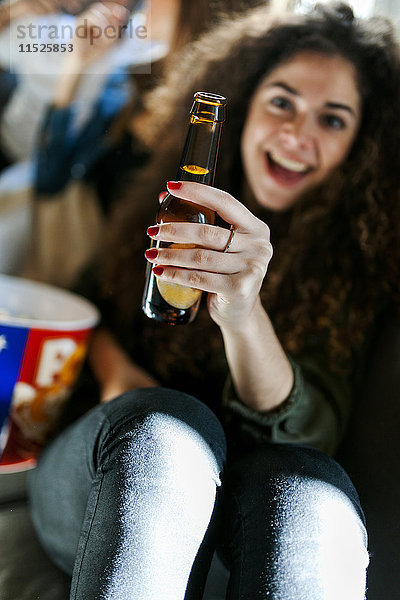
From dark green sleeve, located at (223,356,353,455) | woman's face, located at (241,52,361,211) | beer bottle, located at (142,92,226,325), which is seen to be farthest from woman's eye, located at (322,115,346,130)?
dark green sleeve, located at (223,356,353,455)

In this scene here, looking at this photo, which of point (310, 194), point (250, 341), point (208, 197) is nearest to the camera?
point (208, 197)

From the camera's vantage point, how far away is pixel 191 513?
547mm

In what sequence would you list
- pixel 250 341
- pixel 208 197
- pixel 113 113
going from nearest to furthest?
pixel 208 197
pixel 250 341
pixel 113 113

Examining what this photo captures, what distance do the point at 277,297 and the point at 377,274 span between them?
14 centimetres

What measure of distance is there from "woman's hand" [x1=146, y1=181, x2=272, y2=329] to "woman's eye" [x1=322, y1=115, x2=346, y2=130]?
0.63 feet

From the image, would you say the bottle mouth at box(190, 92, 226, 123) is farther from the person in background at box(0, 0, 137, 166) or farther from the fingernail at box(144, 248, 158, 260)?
the person in background at box(0, 0, 137, 166)

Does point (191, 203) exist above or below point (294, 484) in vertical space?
Result: above

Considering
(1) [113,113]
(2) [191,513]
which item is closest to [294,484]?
(2) [191,513]

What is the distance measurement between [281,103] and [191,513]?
0.43m

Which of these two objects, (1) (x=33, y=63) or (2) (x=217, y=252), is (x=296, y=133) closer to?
(2) (x=217, y=252)

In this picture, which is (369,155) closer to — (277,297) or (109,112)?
(277,297)

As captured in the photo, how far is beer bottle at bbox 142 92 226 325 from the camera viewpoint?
1.77ft

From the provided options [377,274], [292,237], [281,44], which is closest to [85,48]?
[281,44]

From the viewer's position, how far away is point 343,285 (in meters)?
0.84
